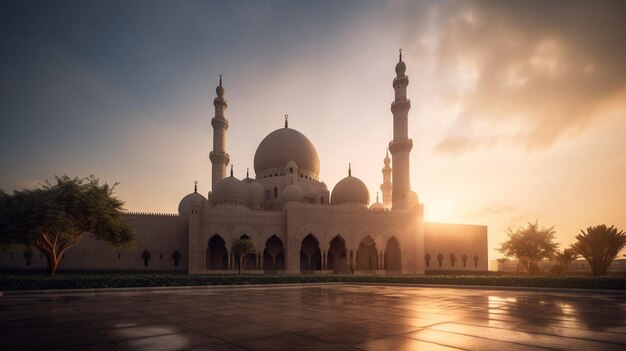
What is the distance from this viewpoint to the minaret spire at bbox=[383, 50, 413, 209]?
121 ft

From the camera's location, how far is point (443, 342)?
487 centimetres

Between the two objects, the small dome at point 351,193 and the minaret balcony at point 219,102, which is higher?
the minaret balcony at point 219,102

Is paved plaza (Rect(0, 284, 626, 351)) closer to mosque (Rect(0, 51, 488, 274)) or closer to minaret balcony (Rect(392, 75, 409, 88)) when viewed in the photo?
mosque (Rect(0, 51, 488, 274))

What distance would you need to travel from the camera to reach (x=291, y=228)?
32156 millimetres

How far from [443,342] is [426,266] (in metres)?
38.0

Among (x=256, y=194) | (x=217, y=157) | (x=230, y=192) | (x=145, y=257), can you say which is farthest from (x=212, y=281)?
(x=217, y=157)

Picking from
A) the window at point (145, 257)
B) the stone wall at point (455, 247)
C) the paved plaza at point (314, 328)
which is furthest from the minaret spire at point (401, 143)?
the paved plaza at point (314, 328)

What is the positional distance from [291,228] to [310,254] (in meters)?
5.64

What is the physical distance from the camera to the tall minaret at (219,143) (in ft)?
133

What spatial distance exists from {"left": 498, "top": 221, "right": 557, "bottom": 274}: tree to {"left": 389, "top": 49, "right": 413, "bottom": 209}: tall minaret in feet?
36.8

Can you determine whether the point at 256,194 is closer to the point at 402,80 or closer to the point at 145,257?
the point at 145,257

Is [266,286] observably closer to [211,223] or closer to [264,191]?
[211,223]

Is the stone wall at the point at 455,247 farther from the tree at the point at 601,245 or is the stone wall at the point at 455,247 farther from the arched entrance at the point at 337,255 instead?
the tree at the point at 601,245

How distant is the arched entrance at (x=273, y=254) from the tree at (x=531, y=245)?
1975cm
